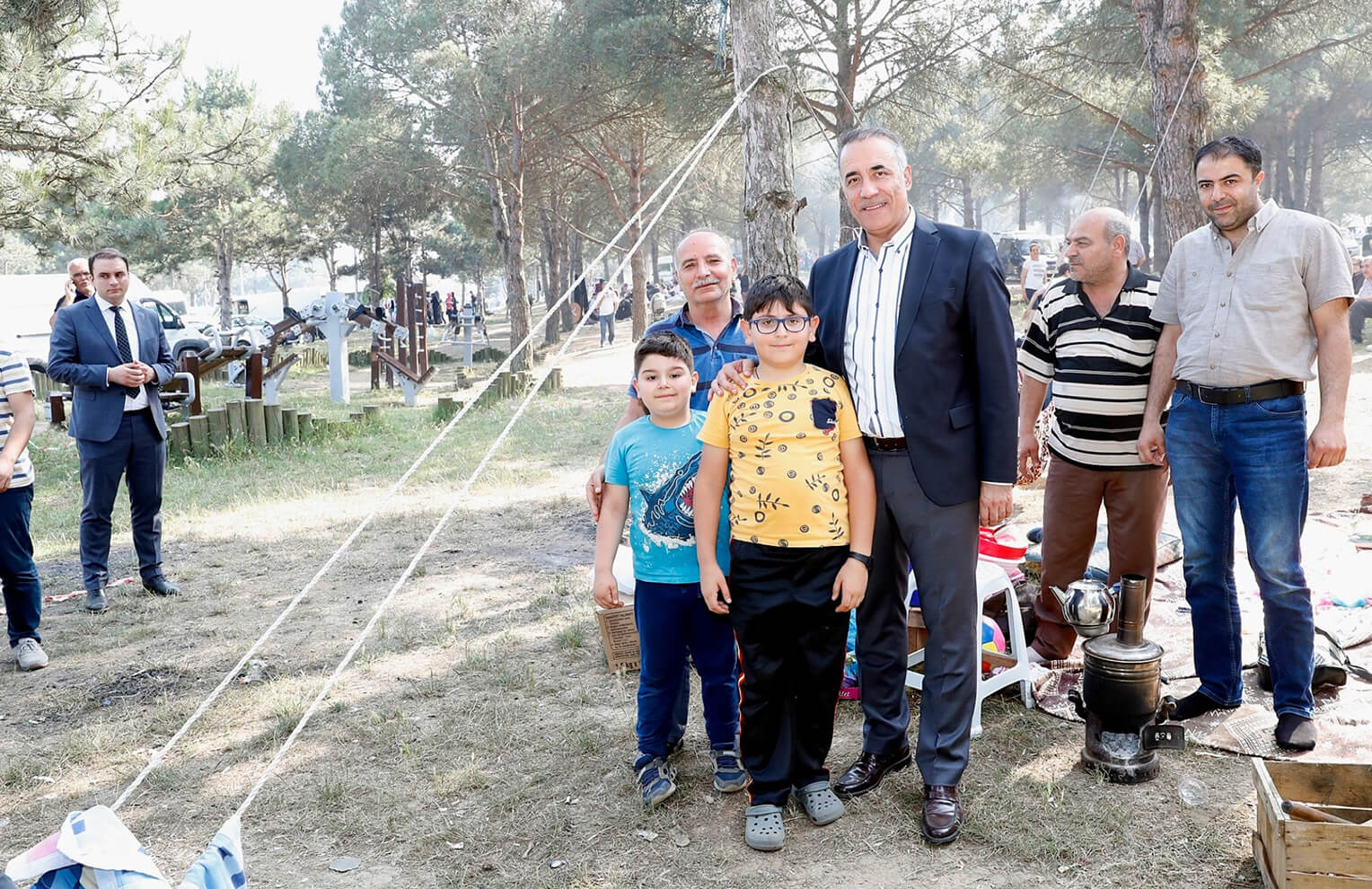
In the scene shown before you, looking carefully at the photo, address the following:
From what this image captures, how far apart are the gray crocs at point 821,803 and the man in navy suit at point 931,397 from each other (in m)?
0.26

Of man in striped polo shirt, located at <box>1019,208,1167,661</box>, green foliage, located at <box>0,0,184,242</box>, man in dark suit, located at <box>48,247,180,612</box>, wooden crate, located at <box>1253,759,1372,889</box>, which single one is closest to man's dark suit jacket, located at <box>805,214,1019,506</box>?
wooden crate, located at <box>1253,759,1372,889</box>

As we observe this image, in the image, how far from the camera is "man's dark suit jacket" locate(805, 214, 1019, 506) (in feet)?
9.12

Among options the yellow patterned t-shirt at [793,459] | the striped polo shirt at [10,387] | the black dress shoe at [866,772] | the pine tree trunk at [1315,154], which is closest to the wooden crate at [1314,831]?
the black dress shoe at [866,772]

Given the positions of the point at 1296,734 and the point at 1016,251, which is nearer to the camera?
the point at 1296,734

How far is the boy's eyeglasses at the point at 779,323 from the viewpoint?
110 inches

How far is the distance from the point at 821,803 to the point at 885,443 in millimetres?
1068

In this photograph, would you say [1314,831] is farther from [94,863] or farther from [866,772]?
[94,863]

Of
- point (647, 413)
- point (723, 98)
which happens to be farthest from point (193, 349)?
point (647, 413)

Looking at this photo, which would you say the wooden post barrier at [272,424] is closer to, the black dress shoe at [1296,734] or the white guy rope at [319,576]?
the white guy rope at [319,576]

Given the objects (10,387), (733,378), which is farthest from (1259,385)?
(10,387)

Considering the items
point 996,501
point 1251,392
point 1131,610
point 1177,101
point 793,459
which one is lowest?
point 1131,610

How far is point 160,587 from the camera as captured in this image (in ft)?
18.7

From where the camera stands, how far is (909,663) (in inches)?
151

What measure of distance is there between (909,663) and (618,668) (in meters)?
1.20
